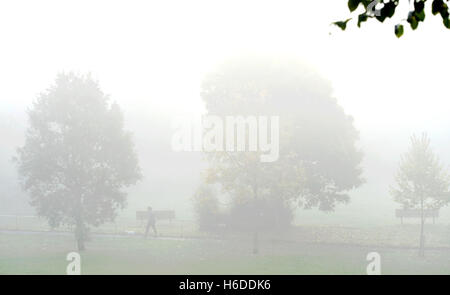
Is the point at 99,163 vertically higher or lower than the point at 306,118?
lower

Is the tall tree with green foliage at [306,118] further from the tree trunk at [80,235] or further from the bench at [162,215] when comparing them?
the tree trunk at [80,235]

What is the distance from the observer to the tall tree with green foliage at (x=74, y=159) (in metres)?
28.9

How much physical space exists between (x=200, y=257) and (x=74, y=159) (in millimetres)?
8234

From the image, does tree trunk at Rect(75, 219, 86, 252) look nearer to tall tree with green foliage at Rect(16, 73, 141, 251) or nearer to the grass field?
tall tree with green foliage at Rect(16, 73, 141, 251)

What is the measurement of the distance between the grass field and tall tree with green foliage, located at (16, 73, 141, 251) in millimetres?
2211

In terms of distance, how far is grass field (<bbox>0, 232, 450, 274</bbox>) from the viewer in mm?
24047

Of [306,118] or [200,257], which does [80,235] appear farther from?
[306,118]

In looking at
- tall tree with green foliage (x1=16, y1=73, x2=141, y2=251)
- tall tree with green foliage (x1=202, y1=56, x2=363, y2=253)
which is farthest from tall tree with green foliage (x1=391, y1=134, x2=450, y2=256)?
tall tree with green foliage (x1=16, y1=73, x2=141, y2=251)

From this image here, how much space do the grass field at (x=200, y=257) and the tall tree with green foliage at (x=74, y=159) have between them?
2.21 metres

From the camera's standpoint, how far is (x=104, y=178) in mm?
28953

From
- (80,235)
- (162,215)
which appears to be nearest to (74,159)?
(80,235)

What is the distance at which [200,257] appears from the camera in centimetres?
2698

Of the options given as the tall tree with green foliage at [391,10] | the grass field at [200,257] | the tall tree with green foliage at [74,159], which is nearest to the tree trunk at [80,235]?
the tall tree with green foliage at [74,159]
